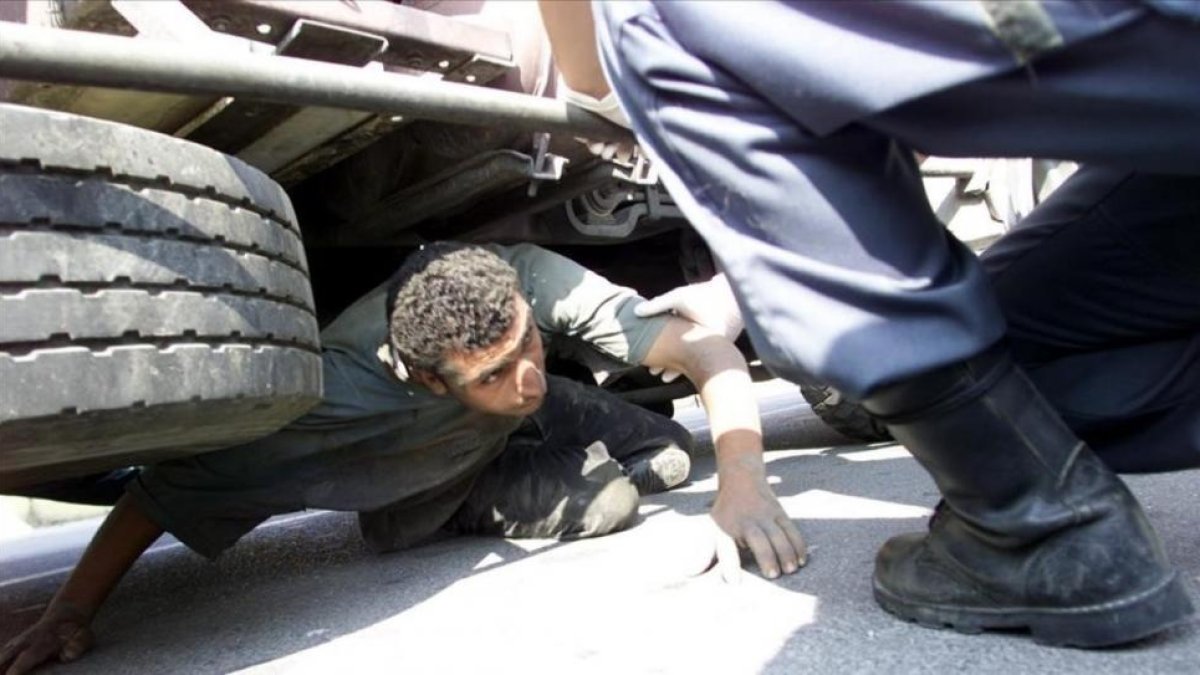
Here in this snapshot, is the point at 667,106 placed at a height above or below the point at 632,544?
above

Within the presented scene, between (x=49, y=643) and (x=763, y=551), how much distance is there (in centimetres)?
101

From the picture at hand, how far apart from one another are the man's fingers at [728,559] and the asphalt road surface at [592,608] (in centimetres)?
2

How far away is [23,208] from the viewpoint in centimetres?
88

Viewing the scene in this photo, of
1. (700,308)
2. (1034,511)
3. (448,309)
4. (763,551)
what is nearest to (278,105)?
(448,309)

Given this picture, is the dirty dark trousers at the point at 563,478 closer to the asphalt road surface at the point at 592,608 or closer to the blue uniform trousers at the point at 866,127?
the asphalt road surface at the point at 592,608

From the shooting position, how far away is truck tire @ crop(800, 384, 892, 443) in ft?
8.18

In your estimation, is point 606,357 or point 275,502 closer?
point 275,502

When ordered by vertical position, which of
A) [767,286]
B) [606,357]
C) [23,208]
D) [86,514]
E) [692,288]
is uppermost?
[23,208]

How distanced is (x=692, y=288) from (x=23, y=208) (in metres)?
1.17

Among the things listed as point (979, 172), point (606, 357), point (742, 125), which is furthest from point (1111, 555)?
point (979, 172)

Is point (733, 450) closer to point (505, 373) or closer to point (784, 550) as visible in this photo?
point (784, 550)

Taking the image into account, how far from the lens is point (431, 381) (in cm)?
163

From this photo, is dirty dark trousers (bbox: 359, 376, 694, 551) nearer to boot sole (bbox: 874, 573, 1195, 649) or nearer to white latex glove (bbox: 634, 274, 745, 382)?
white latex glove (bbox: 634, 274, 745, 382)

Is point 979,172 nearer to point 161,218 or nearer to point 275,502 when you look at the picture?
point 275,502
